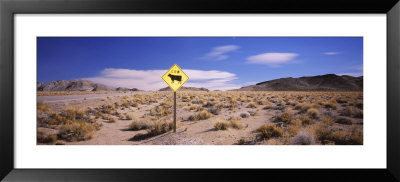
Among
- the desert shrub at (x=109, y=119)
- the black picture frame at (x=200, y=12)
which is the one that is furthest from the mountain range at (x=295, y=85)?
the black picture frame at (x=200, y=12)

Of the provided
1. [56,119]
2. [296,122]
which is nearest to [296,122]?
[296,122]

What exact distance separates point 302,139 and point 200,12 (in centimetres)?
380

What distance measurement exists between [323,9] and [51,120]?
762 cm

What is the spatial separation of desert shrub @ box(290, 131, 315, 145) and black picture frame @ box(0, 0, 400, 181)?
5.25 ft

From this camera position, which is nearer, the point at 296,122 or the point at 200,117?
the point at 296,122

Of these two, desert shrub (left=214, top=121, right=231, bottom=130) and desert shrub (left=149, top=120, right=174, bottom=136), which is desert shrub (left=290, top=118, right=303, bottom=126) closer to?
desert shrub (left=214, top=121, right=231, bottom=130)

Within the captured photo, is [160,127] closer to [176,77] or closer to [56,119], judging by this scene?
[176,77]

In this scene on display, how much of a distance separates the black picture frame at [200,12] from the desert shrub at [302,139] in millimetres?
1599

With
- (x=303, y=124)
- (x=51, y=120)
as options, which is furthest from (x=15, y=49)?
(x=303, y=124)

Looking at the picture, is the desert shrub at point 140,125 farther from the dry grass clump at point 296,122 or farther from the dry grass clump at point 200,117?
the dry grass clump at point 296,122

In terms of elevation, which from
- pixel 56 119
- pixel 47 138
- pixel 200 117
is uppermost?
pixel 56 119

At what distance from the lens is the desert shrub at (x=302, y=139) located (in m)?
5.22

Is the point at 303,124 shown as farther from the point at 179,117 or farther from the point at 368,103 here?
the point at 179,117

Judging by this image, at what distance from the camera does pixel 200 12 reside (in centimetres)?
351
